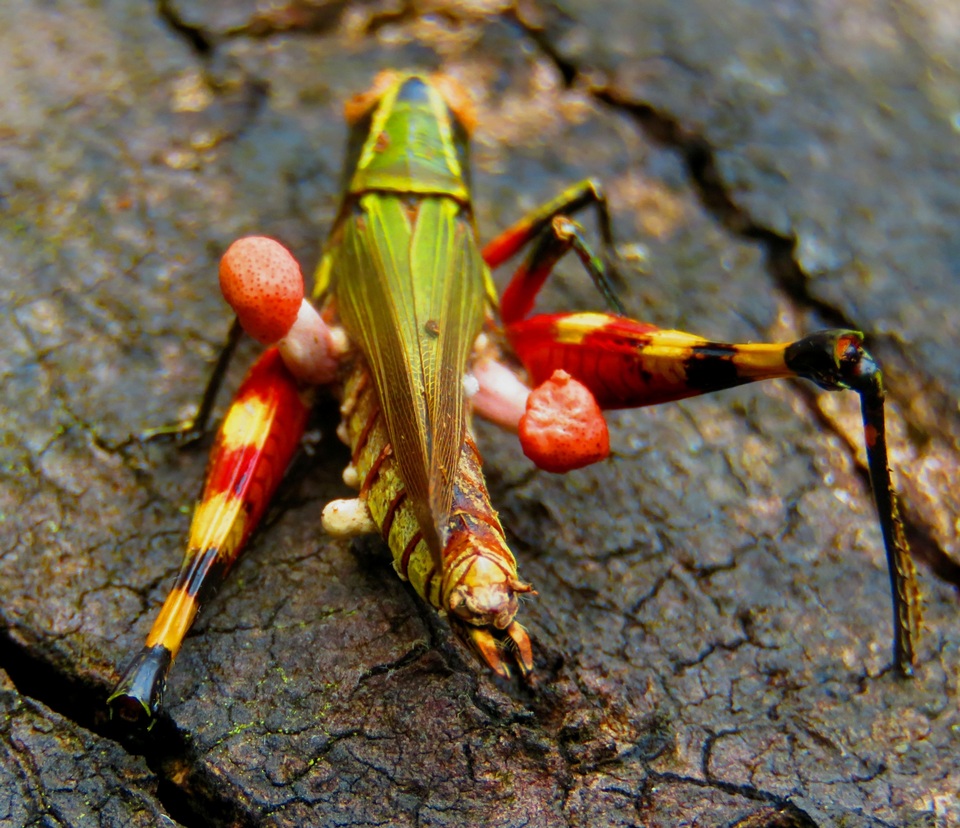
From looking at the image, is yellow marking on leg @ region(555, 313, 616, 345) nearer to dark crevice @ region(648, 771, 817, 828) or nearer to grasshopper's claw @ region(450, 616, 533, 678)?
grasshopper's claw @ region(450, 616, 533, 678)

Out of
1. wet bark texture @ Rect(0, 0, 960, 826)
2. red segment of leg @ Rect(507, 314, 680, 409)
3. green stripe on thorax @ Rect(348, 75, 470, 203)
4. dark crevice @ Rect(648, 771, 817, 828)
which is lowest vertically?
dark crevice @ Rect(648, 771, 817, 828)

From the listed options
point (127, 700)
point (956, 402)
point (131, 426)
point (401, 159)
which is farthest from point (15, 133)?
point (956, 402)

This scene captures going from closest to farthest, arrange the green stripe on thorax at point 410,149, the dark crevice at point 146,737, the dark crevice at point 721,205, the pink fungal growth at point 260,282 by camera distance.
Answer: the dark crevice at point 146,737
the pink fungal growth at point 260,282
the green stripe on thorax at point 410,149
the dark crevice at point 721,205

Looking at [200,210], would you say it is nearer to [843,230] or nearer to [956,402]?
[843,230]

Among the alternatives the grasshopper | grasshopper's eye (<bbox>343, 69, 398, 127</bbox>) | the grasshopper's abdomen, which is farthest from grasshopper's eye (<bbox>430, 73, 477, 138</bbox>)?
the grasshopper's abdomen

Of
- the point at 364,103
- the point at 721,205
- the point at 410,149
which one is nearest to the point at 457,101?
the point at 364,103

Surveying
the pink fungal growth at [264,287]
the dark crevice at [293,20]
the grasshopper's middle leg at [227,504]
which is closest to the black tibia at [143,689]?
the grasshopper's middle leg at [227,504]

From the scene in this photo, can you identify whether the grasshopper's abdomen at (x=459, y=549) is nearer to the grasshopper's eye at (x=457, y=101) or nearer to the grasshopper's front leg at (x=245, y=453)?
the grasshopper's front leg at (x=245, y=453)
